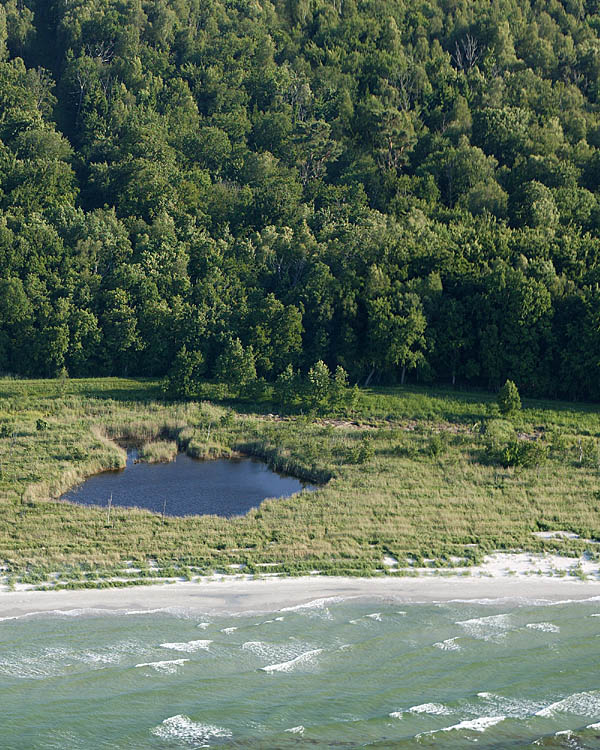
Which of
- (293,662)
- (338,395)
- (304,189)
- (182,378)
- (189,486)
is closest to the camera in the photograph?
(293,662)

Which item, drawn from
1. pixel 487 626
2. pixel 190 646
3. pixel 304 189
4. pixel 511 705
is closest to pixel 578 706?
pixel 511 705

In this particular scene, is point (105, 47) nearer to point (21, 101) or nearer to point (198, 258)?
point (21, 101)

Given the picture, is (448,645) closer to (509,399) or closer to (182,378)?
(509,399)

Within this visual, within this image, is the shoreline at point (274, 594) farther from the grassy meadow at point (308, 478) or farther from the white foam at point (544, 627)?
the white foam at point (544, 627)

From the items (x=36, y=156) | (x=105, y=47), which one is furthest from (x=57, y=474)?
(x=105, y=47)

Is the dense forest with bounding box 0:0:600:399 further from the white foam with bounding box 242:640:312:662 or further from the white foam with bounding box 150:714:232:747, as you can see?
the white foam with bounding box 150:714:232:747
